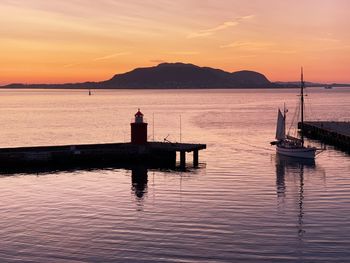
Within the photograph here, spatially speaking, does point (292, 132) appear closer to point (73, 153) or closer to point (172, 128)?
point (172, 128)

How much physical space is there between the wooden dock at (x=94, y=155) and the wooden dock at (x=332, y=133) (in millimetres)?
A: 26598

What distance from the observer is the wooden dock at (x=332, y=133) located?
75938 millimetres

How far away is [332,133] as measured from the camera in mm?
83125

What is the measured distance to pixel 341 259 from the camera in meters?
26.0

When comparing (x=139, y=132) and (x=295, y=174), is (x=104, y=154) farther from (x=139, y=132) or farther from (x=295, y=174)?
(x=295, y=174)

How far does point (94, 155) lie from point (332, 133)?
137 ft

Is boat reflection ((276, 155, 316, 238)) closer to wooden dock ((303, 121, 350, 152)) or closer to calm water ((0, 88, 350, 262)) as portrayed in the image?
calm water ((0, 88, 350, 262))

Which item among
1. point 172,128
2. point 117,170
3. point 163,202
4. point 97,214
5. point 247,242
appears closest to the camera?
point 247,242

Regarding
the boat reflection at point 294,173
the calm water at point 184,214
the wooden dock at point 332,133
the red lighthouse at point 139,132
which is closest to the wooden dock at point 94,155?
the red lighthouse at point 139,132

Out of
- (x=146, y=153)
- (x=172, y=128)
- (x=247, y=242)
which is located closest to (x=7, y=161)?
(x=146, y=153)

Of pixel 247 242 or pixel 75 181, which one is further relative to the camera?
pixel 75 181

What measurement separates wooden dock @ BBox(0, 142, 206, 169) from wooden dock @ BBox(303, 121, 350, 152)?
26598 mm

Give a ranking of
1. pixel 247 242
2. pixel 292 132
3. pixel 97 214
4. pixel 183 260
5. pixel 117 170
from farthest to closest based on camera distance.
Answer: pixel 292 132 < pixel 117 170 < pixel 97 214 < pixel 247 242 < pixel 183 260

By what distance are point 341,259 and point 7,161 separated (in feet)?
123
